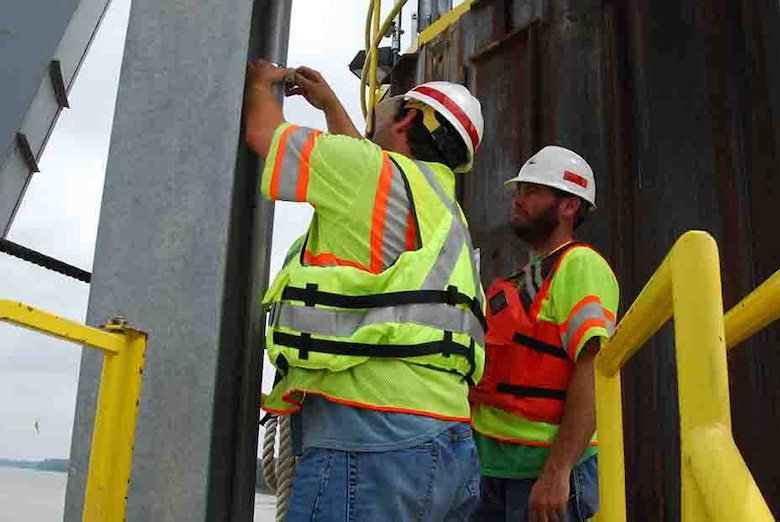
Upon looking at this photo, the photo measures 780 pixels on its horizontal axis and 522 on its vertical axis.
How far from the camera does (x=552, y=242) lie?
3.52 metres

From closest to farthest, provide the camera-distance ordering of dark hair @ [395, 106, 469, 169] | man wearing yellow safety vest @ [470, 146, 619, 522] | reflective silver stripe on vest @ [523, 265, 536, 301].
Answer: dark hair @ [395, 106, 469, 169], man wearing yellow safety vest @ [470, 146, 619, 522], reflective silver stripe on vest @ [523, 265, 536, 301]

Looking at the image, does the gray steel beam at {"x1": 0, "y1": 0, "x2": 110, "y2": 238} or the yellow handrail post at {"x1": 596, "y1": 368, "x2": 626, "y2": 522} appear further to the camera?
the yellow handrail post at {"x1": 596, "y1": 368, "x2": 626, "y2": 522}

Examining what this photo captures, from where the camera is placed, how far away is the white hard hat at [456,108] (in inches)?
103

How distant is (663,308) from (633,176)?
259cm

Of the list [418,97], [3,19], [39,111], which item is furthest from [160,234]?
[418,97]

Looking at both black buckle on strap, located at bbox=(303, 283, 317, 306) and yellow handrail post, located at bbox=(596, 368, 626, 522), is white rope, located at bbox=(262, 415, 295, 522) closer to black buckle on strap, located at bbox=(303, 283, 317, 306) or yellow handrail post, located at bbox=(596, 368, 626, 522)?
black buckle on strap, located at bbox=(303, 283, 317, 306)

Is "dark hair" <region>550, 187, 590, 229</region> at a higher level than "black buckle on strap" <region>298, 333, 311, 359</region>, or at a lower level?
higher

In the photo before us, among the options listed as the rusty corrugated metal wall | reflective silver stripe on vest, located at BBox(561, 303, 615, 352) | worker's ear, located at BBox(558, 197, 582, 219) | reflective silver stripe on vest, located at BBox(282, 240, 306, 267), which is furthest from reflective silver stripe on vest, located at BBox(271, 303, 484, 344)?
the rusty corrugated metal wall

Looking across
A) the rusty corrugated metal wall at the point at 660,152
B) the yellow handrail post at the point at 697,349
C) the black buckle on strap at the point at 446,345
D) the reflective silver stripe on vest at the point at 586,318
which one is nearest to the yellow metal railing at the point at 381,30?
the rusty corrugated metal wall at the point at 660,152

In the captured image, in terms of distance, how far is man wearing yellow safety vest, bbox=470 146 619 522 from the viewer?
290cm

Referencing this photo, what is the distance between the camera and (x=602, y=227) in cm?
437

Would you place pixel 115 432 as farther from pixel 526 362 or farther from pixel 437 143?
pixel 526 362

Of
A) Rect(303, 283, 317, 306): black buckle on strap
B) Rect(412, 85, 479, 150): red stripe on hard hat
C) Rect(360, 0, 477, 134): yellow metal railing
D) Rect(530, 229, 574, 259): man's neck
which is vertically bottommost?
Rect(303, 283, 317, 306): black buckle on strap

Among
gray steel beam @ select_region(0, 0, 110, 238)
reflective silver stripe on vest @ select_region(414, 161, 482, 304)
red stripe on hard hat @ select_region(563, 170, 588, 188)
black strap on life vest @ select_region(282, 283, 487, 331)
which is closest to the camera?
gray steel beam @ select_region(0, 0, 110, 238)
